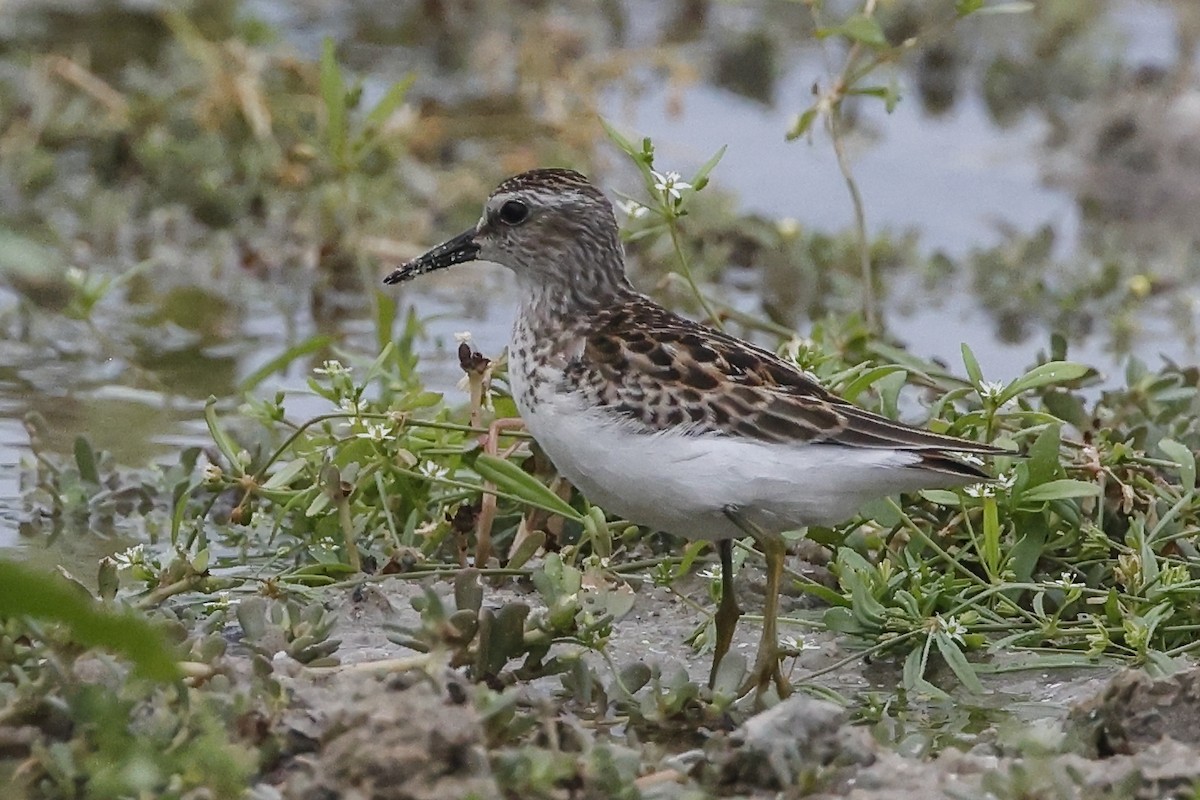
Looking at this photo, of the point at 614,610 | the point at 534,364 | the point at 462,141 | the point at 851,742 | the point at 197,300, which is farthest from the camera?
the point at 462,141

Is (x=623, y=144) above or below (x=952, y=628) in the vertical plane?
above

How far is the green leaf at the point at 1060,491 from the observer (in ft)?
16.3

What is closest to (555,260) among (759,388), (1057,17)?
(759,388)

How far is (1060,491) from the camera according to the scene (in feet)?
16.4

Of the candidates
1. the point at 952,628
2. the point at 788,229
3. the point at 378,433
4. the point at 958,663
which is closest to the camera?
the point at 958,663

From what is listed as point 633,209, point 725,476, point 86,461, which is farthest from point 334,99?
point 725,476

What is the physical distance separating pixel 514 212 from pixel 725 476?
1194 millimetres

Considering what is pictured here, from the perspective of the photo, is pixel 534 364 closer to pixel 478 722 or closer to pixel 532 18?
pixel 478 722

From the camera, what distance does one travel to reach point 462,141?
10.4 m

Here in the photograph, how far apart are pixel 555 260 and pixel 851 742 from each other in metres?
1.72

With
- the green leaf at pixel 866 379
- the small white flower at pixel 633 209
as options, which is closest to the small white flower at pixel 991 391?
the green leaf at pixel 866 379

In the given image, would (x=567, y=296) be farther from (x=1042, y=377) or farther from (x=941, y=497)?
(x=1042, y=377)

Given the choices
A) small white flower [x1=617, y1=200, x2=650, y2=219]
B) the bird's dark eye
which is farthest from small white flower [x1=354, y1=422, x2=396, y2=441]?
small white flower [x1=617, y1=200, x2=650, y2=219]

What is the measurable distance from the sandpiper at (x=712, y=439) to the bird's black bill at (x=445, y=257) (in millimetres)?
525
